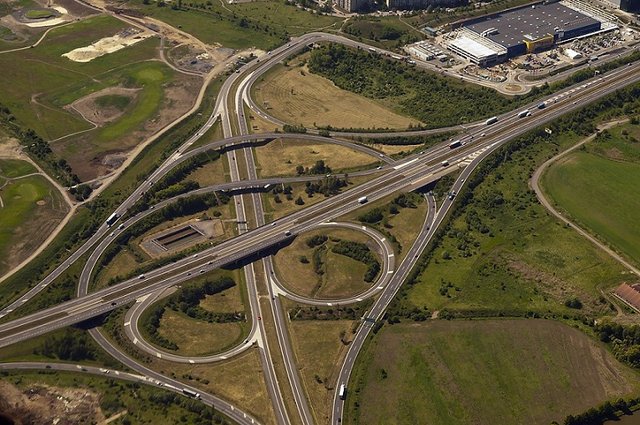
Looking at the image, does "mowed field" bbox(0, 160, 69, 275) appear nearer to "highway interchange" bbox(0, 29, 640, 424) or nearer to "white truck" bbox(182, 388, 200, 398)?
"highway interchange" bbox(0, 29, 640, 424)

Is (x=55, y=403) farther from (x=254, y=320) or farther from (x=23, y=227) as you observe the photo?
(x=23, y=227)

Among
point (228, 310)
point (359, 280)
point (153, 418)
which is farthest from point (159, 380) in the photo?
point (359, 280)

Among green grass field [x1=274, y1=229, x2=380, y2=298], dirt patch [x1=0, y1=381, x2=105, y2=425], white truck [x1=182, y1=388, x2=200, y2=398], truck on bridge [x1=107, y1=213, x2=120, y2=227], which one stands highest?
truck on bridge [x1=107, y1=213, x2=120, y2=227]

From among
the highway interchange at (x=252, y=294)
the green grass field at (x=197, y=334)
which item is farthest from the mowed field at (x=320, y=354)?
the green grass field at (x=197, y=334)

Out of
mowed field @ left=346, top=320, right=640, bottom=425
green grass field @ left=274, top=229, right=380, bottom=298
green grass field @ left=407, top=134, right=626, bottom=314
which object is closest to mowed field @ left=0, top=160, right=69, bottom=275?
green grass field @ left=274, top=229, right=380, bottom=298

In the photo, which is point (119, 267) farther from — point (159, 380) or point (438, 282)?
point (438, 282)

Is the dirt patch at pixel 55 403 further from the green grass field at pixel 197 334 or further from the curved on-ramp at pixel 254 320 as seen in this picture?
the green grass field at pixel 197 334
